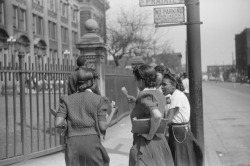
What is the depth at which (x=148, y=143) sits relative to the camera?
13.6 feet

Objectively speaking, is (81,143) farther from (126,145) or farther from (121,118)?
(121,118)

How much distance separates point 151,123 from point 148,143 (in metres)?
0.27

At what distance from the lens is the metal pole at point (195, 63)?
559cm

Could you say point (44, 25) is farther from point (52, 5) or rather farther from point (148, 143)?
point (148, 143)

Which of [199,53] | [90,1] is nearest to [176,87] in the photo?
[199,53]

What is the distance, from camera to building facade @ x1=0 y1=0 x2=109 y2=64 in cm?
3519

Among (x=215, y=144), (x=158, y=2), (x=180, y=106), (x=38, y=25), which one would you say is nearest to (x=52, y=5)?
(x=38, y=25)

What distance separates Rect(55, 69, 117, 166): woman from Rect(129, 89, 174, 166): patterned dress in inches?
15.6

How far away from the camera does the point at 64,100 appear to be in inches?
155

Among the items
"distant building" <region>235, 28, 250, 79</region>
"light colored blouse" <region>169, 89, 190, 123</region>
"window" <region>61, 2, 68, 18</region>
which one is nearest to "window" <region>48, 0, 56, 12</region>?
"window" <region>61, 2, 68, 18</region>

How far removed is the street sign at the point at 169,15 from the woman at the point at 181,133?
1122 mm

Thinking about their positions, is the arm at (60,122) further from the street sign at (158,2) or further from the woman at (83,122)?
the street sign at (158,2)

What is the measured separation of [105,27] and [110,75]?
19.4m

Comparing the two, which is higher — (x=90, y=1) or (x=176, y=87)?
(x=90, y=1)
